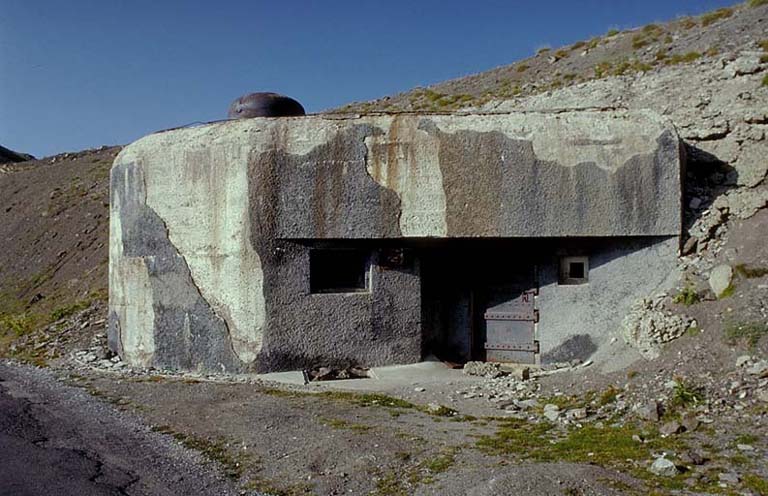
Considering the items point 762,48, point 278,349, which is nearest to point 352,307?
point 278,349

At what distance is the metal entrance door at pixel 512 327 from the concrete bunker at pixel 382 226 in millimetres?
47

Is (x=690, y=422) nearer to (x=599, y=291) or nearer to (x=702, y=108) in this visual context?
(x=599, y=291)

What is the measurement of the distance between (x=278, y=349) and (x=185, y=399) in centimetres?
172

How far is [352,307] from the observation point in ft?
31.2

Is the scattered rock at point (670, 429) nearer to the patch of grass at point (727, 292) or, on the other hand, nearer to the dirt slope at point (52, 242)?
the patch of grass at point (727, 292)

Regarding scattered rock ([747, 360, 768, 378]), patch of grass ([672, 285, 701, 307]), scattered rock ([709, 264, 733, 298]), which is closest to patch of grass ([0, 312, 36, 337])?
patch of grass ([672, 285, 701, 307])

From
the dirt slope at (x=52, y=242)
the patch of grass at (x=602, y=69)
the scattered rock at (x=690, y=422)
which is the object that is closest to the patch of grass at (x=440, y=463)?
the scattered rock at (x=690, y=422)

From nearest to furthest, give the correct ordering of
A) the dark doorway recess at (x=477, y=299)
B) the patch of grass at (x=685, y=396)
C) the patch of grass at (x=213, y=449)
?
the patch of grass at (x=213, y=449) → the patch of grass at (x=685, y=396) → the dark doorway recess at (x=477, y=299)

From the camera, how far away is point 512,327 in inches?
405

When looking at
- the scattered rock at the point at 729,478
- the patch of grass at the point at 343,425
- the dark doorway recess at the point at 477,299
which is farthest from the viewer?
the dark doorway recess at the point at 477,299

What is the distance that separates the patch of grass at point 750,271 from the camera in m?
7.90

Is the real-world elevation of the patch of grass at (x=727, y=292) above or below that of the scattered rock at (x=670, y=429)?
above

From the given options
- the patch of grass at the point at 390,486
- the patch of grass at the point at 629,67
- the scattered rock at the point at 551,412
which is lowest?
the patch of grass at the point at 390,486

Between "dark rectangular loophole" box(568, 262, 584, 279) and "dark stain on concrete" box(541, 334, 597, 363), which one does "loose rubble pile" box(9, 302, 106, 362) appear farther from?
"dark rectangular loophole" box(568, 262, 584, 279)
